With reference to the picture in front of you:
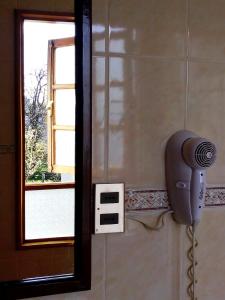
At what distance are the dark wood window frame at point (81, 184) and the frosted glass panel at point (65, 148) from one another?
1cm

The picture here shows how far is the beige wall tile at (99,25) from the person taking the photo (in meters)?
0.99

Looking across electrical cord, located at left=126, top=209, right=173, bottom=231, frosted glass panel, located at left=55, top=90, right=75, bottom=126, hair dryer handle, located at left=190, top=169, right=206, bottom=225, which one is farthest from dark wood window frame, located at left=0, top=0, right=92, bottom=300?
hair dryer handle, located at left=190, top=169, right=206, bottom=225

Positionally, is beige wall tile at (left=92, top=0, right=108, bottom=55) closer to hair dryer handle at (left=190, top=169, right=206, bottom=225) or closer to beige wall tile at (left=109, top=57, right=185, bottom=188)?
beige wall tile at (left=109, top=57, right=185, bottom=188)

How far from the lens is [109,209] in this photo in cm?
102

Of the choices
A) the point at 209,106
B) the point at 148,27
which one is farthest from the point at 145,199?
the point at 148,27

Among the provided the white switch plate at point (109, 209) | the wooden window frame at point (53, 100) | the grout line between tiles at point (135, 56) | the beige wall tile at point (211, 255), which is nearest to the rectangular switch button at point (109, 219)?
the white switch plate at point (109, 209)

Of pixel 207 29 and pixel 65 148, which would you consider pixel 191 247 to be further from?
pixel 207 29

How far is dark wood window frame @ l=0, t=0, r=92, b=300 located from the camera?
0.96 m

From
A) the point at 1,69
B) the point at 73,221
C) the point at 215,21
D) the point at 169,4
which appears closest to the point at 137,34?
the point at 169,4

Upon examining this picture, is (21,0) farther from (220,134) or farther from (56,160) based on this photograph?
(220,134)

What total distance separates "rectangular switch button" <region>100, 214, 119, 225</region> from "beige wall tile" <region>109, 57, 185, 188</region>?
9 centimetres

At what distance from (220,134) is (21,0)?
0.61 metres

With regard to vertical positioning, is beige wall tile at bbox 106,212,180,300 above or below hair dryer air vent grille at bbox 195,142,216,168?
below

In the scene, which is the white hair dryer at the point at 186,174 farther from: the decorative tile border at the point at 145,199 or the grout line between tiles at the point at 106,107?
the grout line between tiles at the point at 106,107
